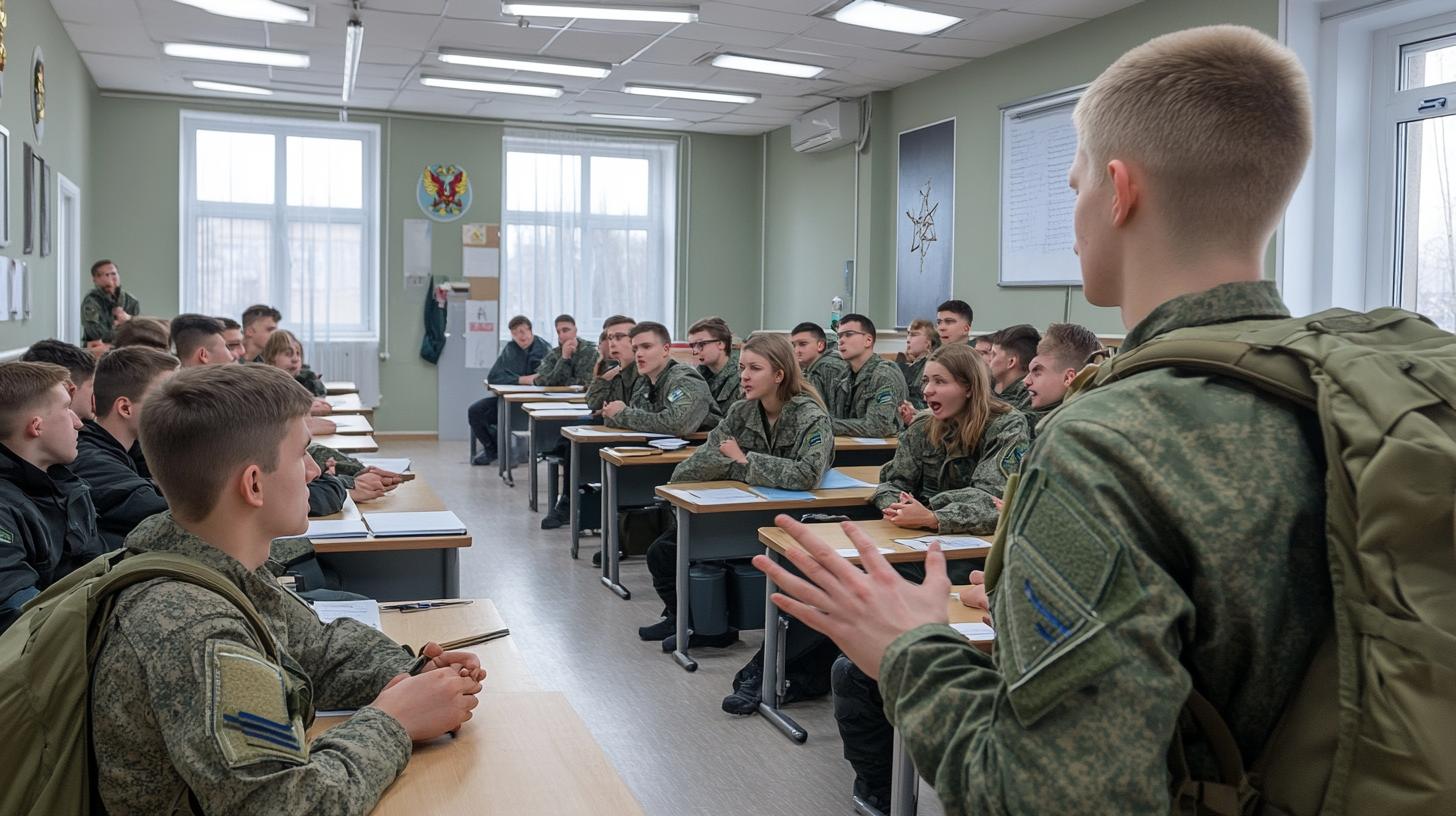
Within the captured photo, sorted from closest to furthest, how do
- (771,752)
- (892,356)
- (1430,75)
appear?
(771,752) < (1430,75) < (892,356)

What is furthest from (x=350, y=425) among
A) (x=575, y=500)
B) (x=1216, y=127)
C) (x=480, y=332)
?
(x=1216, y=127)

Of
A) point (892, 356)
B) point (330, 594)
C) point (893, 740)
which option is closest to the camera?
point (330, 594)

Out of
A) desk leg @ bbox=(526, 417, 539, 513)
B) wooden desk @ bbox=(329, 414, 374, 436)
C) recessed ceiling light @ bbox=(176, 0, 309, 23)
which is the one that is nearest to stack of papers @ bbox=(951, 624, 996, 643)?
wooden desk @ bbox=(329, 414, 374, 436)

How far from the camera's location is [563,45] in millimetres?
8445

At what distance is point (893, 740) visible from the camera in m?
2.97

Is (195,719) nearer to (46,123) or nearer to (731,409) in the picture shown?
(731,409)

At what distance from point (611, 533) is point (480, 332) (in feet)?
21.6

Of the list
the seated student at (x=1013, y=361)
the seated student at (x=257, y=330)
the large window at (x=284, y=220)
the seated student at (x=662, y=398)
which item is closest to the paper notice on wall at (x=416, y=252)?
the large window at (x=284, y=220)

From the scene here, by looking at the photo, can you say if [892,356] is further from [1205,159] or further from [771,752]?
[1205,159]

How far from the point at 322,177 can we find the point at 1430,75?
9566 millimetres

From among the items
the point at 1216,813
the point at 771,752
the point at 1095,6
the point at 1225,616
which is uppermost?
the point at 1095,6

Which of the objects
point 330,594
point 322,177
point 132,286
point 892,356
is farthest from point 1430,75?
point 132,286

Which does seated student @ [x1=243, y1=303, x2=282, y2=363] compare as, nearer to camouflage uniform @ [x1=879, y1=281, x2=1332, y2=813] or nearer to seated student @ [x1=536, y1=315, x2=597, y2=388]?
seated student @ [x1=536, y1=315, x2=597, y2=388]

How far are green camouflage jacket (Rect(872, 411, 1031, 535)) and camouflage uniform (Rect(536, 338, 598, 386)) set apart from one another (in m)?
5.90
